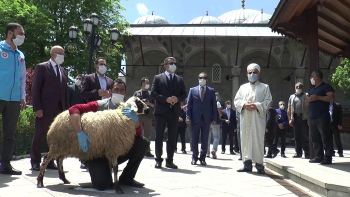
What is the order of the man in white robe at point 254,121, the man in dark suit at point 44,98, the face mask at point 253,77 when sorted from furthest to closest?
the face mask at point 253,77 < the man in white robe at point 254,121 < the man in dark suit at point 44,98

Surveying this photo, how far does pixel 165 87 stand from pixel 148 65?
Answer: 75.0ft

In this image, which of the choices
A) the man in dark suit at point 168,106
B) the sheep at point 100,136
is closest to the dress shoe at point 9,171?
the sheep at point 100,136

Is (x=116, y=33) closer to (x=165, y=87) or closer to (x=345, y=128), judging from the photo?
(x=165, y=87)

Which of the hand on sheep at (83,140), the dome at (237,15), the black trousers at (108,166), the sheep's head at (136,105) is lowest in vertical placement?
the black trousers at (108,166)

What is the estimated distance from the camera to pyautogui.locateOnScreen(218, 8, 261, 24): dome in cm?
4048

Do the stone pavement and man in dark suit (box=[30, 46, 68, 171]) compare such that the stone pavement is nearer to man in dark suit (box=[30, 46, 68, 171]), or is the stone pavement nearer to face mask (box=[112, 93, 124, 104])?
man in dark suit (box=[30, 46, 68, 171])

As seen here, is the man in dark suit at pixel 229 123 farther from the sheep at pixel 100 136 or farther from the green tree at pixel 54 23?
the green tree at pixel 54 23

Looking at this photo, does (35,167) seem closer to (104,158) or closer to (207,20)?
(104,158)

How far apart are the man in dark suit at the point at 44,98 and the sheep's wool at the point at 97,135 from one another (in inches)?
60.4

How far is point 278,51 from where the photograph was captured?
31484 millimetres

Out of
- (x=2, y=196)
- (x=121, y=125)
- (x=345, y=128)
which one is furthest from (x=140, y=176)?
(x=345, y=128)

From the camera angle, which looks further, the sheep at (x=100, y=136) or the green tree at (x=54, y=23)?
the green tree at (x=54, y=23)

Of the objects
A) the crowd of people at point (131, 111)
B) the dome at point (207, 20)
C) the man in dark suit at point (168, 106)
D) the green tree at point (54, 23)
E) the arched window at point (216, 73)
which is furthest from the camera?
the dome at point (207, 20)

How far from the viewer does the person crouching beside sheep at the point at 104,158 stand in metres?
4.43
